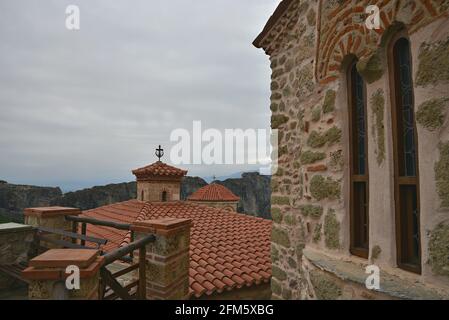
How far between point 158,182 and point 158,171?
18.4 inches

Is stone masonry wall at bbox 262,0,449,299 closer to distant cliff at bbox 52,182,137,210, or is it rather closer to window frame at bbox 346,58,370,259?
window frame at bbox 346,58,370,259

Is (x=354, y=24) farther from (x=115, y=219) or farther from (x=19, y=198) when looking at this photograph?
(x=19, y=198)

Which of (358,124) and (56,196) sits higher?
(358,124)

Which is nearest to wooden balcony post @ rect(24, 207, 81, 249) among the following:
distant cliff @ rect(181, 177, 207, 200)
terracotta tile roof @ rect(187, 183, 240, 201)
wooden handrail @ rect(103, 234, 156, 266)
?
wooden handrail @ rect(103, 234, 156, 266)

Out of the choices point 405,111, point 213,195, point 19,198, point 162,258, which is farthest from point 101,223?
point 19,198

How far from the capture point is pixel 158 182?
449 inches

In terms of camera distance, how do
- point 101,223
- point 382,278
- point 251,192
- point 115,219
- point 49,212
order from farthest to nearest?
point 251,192 < point 115,219 < point 49,212 < point 101,223 < point 382,278

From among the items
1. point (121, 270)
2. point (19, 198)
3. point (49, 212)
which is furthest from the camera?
point (19, 198)

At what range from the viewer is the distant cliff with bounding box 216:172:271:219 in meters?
37.6

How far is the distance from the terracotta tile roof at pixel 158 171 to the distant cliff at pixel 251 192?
24.7 meters

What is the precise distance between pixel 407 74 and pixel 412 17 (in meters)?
0.40

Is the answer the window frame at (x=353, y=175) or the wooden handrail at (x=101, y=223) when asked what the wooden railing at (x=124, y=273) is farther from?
the window frame at (x=353, y=175)

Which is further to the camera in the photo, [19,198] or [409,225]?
[19,198]

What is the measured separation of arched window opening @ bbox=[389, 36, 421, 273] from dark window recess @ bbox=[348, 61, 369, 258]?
31 centimetres
